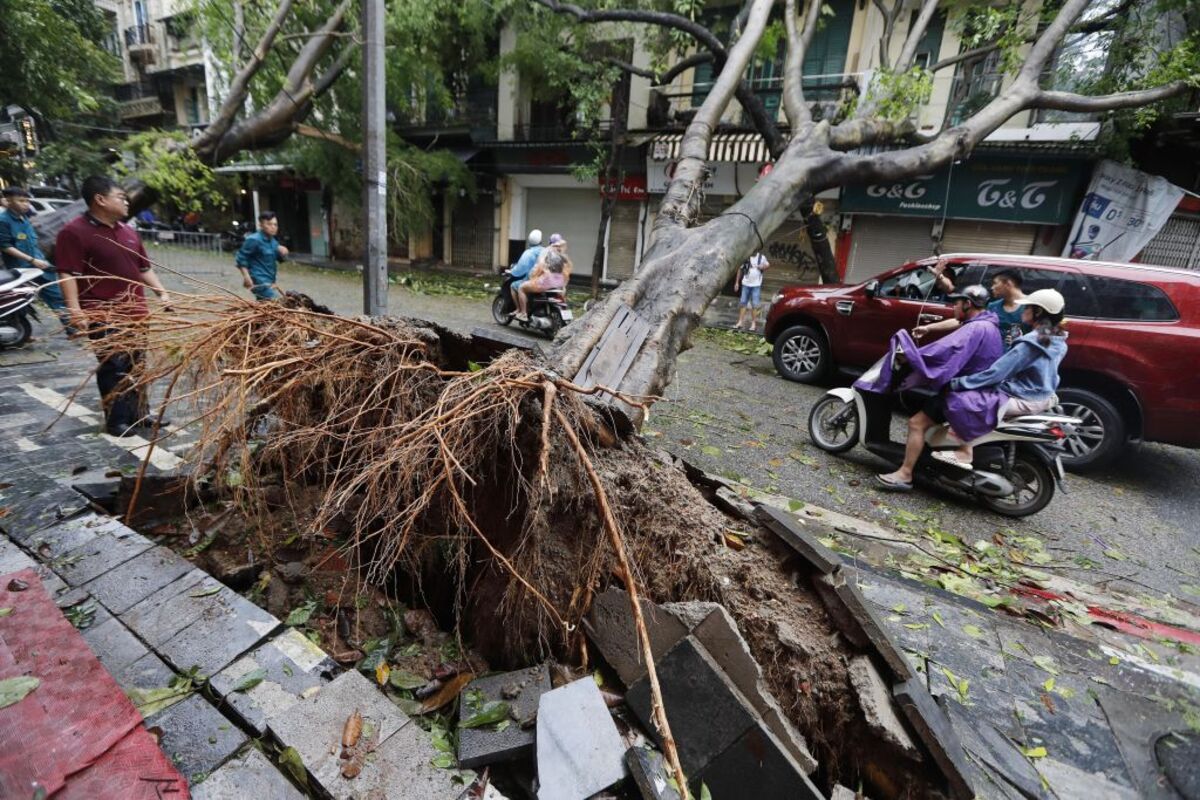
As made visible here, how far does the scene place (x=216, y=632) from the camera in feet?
7.57

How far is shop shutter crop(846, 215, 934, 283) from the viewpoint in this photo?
13.0 m

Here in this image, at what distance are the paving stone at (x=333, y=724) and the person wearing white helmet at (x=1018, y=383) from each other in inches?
176

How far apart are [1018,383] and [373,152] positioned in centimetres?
625

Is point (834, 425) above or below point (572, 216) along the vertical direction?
below

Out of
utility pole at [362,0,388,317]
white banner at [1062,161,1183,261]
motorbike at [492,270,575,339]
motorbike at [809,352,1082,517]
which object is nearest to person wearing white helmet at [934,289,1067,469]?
motorbike at [809,352,1082,517]

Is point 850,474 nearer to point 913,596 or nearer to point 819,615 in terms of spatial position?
point 913,596

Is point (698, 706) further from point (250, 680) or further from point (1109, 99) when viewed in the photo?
point (1109, 99)

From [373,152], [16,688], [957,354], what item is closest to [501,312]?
[373,152]

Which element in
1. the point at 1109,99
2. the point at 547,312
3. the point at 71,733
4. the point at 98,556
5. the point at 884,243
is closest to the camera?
the point at 71,733

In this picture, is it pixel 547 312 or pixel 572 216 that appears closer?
pixel 547 312

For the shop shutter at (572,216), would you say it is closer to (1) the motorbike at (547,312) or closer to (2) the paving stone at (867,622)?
(1) the motorbike at (547,312)

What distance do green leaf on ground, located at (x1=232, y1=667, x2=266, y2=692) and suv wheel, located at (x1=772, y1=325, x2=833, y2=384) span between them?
24.3 feet

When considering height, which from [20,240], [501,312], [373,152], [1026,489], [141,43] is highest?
[141,43]

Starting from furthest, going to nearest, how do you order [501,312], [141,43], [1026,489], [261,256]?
[141,43] → [501,312] → [261,256] → [1026,489]
